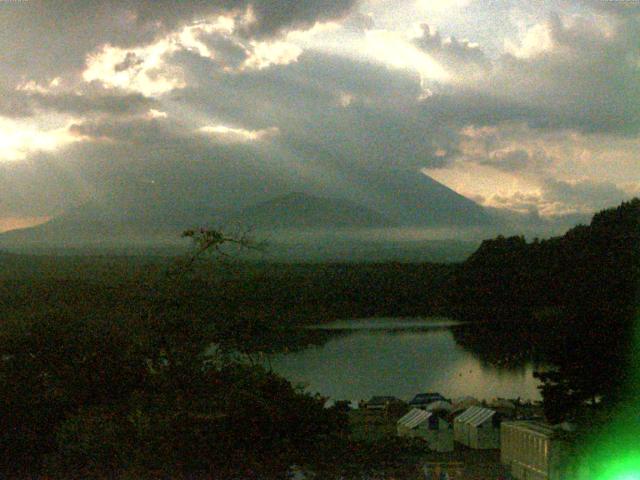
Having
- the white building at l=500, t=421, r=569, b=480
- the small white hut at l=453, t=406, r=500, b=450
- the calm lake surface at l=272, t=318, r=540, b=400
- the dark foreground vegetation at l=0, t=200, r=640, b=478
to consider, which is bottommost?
the calm lake surface at l=272, t=318, r=540, b=400

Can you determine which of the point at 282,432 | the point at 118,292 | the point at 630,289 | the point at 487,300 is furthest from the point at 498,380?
the point at 282,432

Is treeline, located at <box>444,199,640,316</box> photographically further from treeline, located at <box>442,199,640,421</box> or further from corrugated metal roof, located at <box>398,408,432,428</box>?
corrugated metal roof, located at <box>398,408,432,428</box>

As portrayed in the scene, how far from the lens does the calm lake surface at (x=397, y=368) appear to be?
16.9 meters

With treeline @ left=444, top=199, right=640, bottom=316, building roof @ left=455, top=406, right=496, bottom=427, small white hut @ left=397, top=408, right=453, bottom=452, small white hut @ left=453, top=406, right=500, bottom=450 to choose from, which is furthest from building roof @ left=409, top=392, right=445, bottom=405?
treeline @ left=444, top=199, right=640, bottom=316

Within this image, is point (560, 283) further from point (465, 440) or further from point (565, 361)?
point (565, 361)

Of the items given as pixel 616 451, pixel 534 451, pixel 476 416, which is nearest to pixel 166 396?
pixel 616 451

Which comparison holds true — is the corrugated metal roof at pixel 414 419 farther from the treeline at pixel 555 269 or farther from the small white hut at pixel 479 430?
the treeline at pixel 555 269

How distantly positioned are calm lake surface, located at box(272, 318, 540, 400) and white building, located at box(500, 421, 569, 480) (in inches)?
330

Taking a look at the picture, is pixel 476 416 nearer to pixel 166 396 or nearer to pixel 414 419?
pixel 414 419

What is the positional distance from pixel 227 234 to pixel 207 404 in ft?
2.85

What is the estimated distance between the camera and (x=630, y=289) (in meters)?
21.8

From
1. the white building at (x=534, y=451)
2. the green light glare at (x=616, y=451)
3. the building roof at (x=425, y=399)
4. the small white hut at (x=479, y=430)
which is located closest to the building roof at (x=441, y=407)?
the building roof at (x=425, y=399)

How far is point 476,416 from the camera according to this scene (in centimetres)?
878

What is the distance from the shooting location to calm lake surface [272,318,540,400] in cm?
1692
